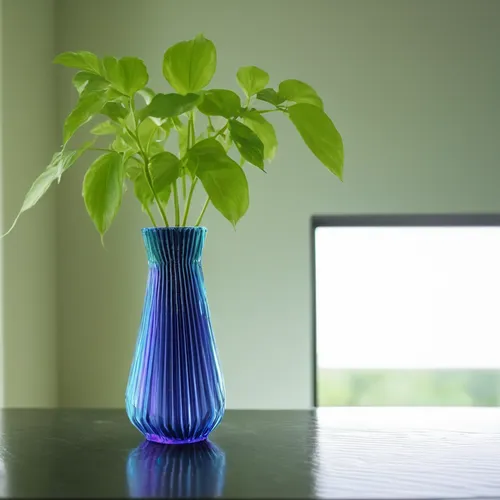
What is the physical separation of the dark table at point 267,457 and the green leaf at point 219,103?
436 mm

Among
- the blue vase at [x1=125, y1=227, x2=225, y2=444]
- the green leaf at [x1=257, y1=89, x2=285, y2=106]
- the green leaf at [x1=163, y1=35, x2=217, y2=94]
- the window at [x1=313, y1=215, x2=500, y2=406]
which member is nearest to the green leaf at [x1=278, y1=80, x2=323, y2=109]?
the green leaf at [x1=257, y1=89, x2=285, y2=106]

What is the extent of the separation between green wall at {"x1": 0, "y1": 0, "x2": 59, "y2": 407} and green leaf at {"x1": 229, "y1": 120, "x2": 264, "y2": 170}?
4.10 feet

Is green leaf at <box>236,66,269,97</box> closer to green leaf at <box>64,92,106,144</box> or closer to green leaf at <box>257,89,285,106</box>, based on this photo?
green leaf at <box>257,89,285,106</box>

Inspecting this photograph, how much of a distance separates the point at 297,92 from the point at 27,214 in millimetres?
1420

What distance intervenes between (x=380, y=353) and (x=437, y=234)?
448 millimetres

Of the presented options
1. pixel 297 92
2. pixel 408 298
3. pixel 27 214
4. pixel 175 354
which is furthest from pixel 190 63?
pixel 408 298

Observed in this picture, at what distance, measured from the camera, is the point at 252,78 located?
3.48 feet

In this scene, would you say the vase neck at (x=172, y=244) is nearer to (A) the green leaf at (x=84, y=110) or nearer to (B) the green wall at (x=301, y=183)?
(A) the green leaf at (x=84, y=110)

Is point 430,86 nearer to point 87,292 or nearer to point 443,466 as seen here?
point 87,292

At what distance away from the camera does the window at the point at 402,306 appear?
263 cm

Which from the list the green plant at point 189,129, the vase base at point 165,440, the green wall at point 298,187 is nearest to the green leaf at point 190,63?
the green plant at point 189,129

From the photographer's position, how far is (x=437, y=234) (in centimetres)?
262

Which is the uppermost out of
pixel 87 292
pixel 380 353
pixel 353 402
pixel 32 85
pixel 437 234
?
pixel 32 85

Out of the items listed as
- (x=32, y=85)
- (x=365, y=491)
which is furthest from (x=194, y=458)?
(x=32, y=85)
